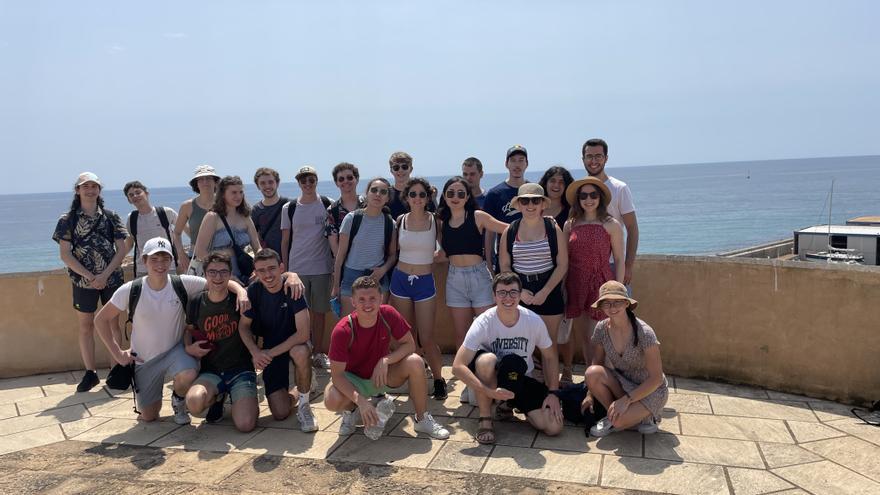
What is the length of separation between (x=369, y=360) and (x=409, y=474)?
942 millimetres

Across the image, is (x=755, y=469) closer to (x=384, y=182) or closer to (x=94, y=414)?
(x=384, y=182)

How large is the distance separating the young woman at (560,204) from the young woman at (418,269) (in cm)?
95

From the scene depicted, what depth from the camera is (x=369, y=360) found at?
4594 millimetres

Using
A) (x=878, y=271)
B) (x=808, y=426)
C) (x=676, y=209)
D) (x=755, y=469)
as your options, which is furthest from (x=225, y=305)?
(x=676, y=209)

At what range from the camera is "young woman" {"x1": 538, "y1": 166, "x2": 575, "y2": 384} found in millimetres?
5219

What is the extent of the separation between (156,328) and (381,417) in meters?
1.89

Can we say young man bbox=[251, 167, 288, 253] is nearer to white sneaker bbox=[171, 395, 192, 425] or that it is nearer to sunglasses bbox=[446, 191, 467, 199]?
white sneaker bbox=[171, 395, 192, 425]

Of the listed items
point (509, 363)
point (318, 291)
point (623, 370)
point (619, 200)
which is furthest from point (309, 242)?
point (623, 370)

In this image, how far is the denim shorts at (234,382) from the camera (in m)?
4.82

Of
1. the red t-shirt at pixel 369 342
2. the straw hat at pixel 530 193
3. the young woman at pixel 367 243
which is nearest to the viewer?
the red t-shirt at pixel 369 342

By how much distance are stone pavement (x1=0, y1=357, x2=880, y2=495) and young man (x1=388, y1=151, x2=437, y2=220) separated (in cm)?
167

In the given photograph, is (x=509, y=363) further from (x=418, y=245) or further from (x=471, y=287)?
(x=418, y=245)

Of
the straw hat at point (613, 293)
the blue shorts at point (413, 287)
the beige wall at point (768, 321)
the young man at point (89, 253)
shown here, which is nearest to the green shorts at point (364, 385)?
the blue shorts at point (413, 287)

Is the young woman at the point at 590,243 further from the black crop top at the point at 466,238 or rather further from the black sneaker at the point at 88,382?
the black sneaker at the point at 88,382
